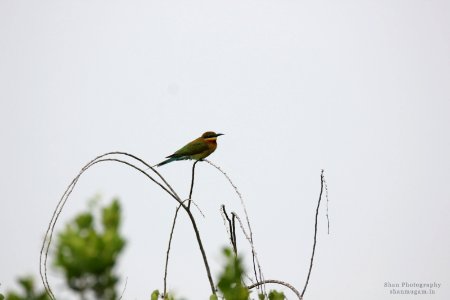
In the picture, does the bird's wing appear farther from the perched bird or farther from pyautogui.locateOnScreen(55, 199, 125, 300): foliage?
pyautogui.locateOnScreen(55, 199, 125, 300): foliage

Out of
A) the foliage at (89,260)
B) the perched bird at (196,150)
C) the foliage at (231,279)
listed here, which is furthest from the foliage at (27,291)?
the perched bird at (196,150)

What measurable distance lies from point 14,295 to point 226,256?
27.0 inches

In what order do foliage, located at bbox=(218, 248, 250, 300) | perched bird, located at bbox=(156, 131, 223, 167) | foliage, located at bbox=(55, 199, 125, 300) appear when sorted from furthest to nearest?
1. perched bird, located at bbox=(156, 131, 223, 167)
2. foliage, located at bbox=(218, 248, 250, 300)
3. foliage, located at bbox=(55, 199, 125, 300)

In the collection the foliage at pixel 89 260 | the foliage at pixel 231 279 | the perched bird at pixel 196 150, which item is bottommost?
the foliage at pixel 231 279

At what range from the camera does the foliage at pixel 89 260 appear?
145 cm

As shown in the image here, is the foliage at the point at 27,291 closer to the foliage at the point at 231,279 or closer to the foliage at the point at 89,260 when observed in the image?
the foliage at the point at 89,260

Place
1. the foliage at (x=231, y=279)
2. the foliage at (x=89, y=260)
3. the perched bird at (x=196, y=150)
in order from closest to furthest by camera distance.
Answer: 1. the foliage at (x=89, y=260)
2. the foliage at (x=231, y=279)
3. the perched bird at (x=196, y=150)

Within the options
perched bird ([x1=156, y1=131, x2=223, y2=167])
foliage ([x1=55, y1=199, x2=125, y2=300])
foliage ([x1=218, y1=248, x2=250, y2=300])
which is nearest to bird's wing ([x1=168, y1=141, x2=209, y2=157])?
perched bird ([x1=156, y1=131, x2=223, y2=167])

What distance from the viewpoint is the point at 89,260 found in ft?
4.75

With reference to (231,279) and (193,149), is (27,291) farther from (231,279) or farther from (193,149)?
(193,149)

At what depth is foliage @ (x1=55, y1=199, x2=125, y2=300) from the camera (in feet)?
4.75

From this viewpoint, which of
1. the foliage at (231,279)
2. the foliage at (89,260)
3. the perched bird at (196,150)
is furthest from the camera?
the perched bird at (196,150)

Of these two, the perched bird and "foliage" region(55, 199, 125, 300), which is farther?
the perched bird

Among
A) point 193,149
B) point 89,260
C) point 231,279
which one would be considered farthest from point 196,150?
point 89,260
